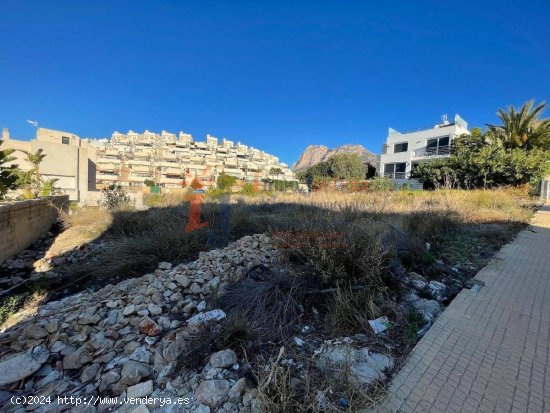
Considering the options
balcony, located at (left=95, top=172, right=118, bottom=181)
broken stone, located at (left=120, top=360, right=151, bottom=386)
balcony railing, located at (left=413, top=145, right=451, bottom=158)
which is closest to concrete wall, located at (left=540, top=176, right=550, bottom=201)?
balcony railing, located at (left=413, top=145, right=451, bottom=158)

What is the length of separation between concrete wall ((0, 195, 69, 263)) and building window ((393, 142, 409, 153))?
33797mm

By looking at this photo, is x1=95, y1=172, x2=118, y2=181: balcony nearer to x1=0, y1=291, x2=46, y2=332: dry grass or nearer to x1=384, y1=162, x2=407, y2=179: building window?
x1=384, y1=162, x2=407, y2=179: building window

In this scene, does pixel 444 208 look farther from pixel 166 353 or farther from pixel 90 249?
pixel 90 249

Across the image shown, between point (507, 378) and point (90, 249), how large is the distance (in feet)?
23.5

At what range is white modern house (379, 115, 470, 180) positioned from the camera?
2711 centimetres

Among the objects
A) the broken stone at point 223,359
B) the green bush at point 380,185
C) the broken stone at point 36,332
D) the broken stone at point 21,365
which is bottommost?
the broken stone at point 21,365

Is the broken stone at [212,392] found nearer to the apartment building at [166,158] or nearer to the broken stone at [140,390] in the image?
the broken stone at [140,390]

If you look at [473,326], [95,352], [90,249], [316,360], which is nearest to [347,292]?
[316,360]

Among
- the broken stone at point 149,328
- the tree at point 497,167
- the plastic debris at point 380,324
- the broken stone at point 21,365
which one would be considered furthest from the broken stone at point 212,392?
the tree at point 497,167

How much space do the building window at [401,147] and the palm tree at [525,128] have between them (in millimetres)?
13264

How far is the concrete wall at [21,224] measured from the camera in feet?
17.8

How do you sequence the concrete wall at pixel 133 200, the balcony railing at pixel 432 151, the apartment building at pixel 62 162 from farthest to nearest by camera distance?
the apartment building at pixel 62 162
the balcony railing at pixel 432 151
the concrete wall at pixel 133 200

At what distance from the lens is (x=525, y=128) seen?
17312 mm

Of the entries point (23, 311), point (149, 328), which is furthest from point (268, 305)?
point (23, 311)
